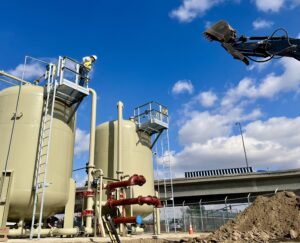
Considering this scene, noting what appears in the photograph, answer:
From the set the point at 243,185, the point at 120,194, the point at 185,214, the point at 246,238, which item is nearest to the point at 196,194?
the point at 243,185

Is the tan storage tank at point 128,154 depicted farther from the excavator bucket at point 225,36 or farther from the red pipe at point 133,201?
the excavator bucket at point 225,36

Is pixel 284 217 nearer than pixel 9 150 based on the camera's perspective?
No

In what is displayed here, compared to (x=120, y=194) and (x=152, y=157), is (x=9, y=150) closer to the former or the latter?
(x=120, y=194)

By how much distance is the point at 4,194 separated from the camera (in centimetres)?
1095

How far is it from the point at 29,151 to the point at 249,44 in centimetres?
937

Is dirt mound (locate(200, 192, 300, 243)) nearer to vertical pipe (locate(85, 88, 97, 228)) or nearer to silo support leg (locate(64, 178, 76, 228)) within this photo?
vertical pipe (locate(85, 88, 97, 228))

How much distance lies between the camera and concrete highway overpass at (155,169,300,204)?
102 feet

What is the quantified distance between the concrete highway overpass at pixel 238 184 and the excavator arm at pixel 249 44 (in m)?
20.6

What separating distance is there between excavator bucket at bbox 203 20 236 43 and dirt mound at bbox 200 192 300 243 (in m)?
7.29

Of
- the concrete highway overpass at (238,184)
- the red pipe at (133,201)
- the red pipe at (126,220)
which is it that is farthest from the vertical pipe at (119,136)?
the concrete highway overpass at (238,184)

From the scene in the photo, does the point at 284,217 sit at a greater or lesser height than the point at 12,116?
lesser

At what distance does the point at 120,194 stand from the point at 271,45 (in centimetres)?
950

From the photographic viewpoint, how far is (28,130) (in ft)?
40.3

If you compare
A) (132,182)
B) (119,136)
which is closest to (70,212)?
(132,182)
